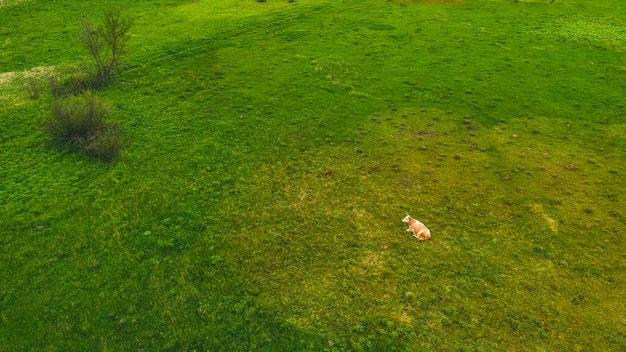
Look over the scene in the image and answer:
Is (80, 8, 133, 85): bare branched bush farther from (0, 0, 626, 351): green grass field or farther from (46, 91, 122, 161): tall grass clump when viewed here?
(46, 91, 122, 161): tall grass clump

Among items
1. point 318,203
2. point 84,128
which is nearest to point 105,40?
point 84,128

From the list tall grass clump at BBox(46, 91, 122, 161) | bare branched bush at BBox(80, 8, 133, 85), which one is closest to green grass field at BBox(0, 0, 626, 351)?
tall grass clump at BBox(46, 91, 122, 161)

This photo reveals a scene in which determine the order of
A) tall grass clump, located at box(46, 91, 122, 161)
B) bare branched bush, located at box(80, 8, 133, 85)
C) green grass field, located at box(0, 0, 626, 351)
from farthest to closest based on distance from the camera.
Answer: bare branched bush, located at box(80, 8, 133, 85), tall grass clump, located at box(46, 91, 122, 161), green grass field, located at box(0, 0, 626, 351)

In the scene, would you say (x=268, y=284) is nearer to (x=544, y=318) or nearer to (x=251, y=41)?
(x=544, y=318)

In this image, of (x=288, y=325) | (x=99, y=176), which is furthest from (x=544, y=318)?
(x=99, y=176)

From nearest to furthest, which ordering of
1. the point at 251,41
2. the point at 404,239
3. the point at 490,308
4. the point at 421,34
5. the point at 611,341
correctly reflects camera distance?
the point at 611,341
the point at 490,308
the point at 404,239
the point at 251,41
the point at 421,34

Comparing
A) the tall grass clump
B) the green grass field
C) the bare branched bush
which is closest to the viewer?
the green grass field

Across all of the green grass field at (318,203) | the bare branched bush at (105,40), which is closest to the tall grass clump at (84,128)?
the green grass field at (318,203)
